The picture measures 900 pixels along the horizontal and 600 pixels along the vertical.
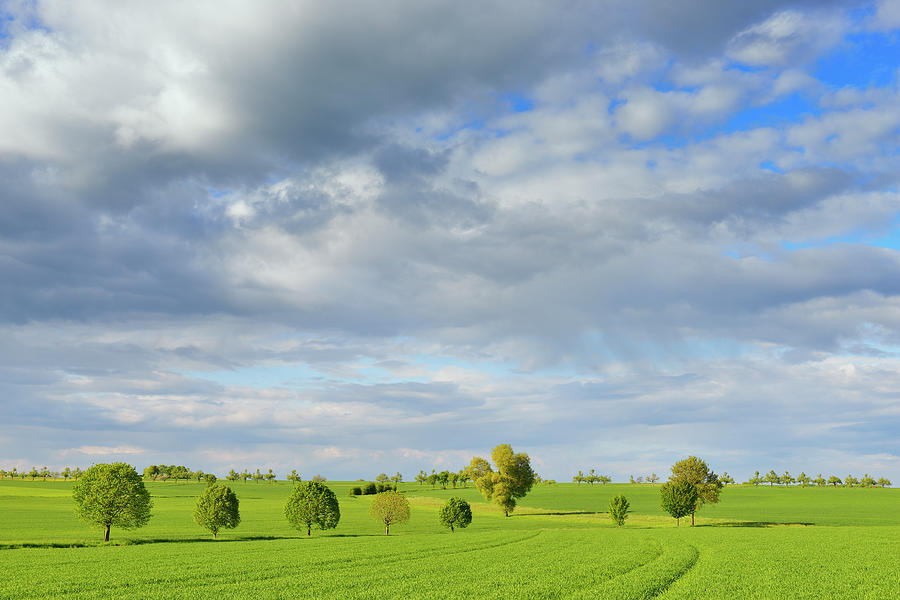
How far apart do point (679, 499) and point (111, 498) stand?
268ft

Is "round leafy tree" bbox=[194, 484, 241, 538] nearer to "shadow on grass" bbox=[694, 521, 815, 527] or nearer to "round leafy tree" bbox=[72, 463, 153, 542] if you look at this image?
"round leafy tree" bbox=[72, 463, 153, 542]

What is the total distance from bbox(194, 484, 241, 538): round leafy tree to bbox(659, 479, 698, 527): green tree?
65.0 m

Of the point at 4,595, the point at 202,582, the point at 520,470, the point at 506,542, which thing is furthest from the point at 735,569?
the point at 520,470

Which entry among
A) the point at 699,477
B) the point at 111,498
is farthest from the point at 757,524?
the point at 111,498

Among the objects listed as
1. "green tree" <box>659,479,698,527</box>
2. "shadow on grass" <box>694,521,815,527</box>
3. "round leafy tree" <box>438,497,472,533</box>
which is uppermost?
"green tree" <box>659,479,698,527</box>

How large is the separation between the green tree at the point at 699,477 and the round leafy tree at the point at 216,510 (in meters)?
70.3

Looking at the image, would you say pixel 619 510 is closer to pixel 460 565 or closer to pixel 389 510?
pixel 389 510

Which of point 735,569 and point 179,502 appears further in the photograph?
point 179,502

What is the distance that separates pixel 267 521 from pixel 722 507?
107 m

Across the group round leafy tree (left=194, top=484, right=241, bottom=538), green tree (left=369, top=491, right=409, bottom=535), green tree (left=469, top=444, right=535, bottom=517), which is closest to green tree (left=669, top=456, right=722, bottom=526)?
green tree (left=469, top=444, right=535, bottom=517)

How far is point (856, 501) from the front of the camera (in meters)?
165

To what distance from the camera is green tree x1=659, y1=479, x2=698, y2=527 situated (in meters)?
99.9

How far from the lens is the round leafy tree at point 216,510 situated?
8194cm

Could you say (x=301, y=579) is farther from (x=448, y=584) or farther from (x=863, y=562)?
(x=863, y=562)
